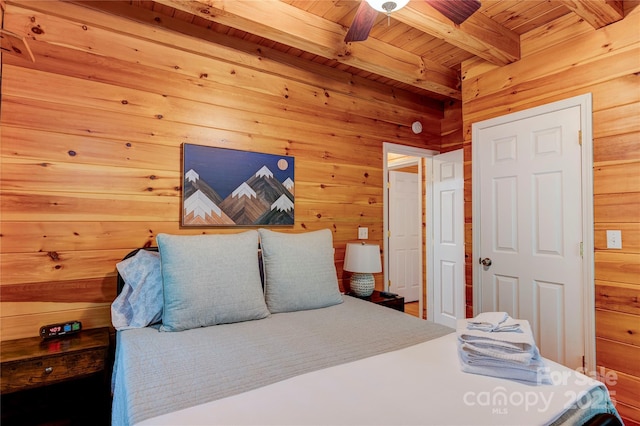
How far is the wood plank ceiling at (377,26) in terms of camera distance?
6.50 ft

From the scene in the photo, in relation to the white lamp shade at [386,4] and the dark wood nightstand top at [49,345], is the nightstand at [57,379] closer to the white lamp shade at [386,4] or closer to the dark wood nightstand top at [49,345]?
the dark wood nightstand top at [49,345]

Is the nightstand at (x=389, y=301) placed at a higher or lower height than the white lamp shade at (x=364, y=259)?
lower

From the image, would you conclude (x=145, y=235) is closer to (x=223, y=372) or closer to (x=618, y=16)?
(x=223, y=372)

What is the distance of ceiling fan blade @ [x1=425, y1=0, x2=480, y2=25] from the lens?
1.59 meters

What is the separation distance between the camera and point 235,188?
2443 mm

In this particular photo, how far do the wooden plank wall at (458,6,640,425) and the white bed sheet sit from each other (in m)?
1.30

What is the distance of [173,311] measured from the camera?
1709 millimetres

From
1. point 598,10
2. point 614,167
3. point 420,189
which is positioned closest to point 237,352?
point 614,167

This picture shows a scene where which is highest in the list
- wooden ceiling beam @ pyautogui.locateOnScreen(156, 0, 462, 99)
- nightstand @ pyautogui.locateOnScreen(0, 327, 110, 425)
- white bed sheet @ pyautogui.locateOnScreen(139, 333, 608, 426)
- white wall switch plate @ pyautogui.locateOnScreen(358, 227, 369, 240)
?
wooden ceiling beam @ pyautogui.locateOnScreen(156, 0, 462, 99)

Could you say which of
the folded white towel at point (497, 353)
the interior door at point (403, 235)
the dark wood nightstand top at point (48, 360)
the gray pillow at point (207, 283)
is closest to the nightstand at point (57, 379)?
the dark wood nightstand top at point (48, 360)

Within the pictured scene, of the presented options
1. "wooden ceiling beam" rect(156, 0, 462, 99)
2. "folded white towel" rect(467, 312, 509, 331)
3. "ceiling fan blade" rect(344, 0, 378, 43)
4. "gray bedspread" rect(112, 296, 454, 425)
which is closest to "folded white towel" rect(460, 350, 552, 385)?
"folded white towel" rect(467, 312, 509, 331)

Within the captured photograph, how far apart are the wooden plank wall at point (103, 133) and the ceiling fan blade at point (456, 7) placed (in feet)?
4.57

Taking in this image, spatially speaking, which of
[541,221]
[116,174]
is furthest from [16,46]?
[541,221]

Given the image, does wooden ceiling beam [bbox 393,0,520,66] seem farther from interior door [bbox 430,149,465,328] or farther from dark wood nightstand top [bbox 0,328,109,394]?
dark wood nightstand top [bbox 0,328,109,394]
